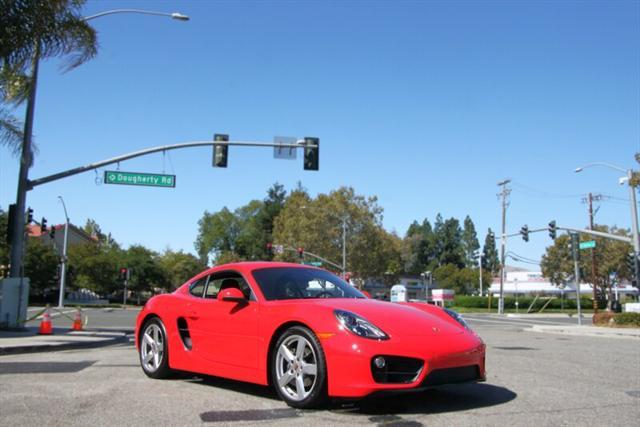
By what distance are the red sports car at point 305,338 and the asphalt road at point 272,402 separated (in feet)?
0.83

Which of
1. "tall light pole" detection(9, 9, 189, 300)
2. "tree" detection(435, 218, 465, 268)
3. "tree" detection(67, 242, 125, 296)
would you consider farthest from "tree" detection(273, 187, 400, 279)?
"tree" detection(435, 218, 465, 268)

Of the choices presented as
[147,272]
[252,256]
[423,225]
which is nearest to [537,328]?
[147,272]

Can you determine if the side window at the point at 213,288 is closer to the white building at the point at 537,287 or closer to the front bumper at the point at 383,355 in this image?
the front bumper at the point at 383,355

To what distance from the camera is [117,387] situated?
625 cm

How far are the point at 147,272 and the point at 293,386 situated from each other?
233ft

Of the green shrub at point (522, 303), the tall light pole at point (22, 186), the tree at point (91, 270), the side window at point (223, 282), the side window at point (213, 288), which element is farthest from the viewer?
the green shrub at point (522, 303)

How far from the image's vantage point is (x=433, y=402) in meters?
5.36

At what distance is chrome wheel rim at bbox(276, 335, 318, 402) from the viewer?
5.07 metres

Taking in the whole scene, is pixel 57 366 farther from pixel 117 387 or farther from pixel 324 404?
pixel 324 404

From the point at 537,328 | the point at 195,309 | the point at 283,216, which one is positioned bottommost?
the point at 537,328

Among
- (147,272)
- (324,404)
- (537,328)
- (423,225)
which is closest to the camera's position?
(324,404)

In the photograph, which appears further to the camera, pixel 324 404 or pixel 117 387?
pixel 117 387

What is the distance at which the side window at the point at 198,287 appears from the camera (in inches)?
268

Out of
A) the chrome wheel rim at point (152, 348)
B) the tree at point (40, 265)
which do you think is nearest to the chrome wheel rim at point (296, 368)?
A: the chrome wheel rim at point (152, 348)
